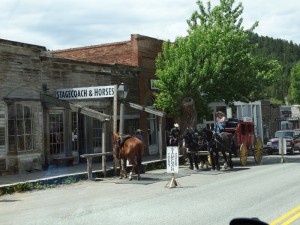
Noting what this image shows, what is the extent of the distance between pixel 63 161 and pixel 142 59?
9942mm

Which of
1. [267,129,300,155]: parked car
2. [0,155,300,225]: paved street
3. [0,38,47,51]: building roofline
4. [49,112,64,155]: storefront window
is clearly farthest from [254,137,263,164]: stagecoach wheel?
[0,38,47,51]: building roofline

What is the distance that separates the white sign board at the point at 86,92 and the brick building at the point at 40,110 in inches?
1.7

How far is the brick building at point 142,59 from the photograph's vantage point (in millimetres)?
28172

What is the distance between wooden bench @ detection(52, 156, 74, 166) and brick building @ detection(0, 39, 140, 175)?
1.04ft

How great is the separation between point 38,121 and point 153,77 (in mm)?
10635

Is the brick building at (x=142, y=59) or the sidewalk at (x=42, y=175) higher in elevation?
the brick building at (x=142, y=59)

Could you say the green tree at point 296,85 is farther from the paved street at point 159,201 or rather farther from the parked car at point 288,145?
the paved street at point 159,201

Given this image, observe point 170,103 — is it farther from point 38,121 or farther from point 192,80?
point 38,121

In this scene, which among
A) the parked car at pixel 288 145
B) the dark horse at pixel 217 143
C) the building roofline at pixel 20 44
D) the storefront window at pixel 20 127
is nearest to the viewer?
the building roofline at pixel 20 44

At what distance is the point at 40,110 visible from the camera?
20.5m

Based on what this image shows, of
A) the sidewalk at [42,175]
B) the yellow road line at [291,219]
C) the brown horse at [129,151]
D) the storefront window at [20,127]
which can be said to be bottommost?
the yellow road line at [291,219]

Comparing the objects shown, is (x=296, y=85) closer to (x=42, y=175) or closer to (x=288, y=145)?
(x=288, y=145)

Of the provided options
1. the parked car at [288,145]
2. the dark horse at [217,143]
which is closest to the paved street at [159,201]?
the dark horse at [217,143]

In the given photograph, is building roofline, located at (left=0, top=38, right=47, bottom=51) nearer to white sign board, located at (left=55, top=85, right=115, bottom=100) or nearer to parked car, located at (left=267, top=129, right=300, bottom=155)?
white sign board, located at (left=55, top=85, right=115, bottom=100)
